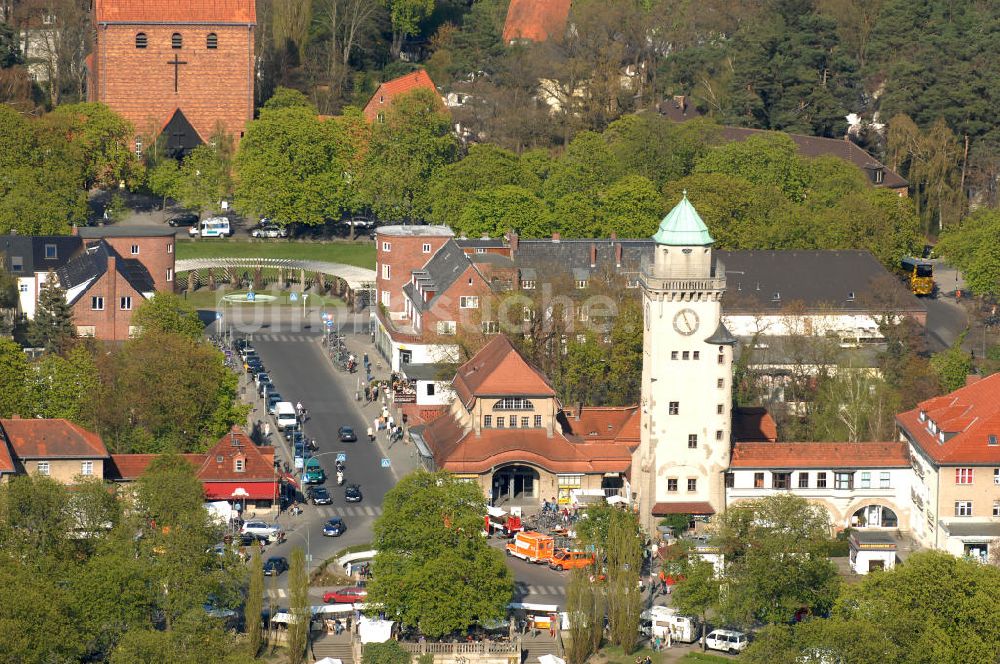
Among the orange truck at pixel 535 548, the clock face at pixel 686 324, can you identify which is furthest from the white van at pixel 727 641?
the clock face at pixel 686 324

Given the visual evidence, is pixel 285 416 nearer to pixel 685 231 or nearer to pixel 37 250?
pixel 37 250

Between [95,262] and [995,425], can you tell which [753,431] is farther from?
[95,262]

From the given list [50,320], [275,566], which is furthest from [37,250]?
[275,566]

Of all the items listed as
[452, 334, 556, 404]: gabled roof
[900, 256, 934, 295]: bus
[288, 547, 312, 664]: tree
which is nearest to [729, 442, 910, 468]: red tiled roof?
[452, 334, 556, 404]: gabled roof

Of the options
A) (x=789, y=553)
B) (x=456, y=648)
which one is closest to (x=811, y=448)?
(x=789, y=553)

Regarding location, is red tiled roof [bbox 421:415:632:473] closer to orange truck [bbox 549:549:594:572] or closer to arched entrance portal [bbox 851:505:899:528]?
orange truck [bbox 549:549:594:572]

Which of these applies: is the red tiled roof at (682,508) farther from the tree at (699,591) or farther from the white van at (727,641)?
the white van at (727,641)

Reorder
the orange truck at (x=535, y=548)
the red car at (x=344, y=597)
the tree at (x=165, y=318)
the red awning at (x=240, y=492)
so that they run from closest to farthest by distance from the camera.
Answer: the red car at (x=344, y=597) → the orange truck at (x=535, y=548) → the red awning at (x=240, y=492) → the tree at (x=165, y=318)
